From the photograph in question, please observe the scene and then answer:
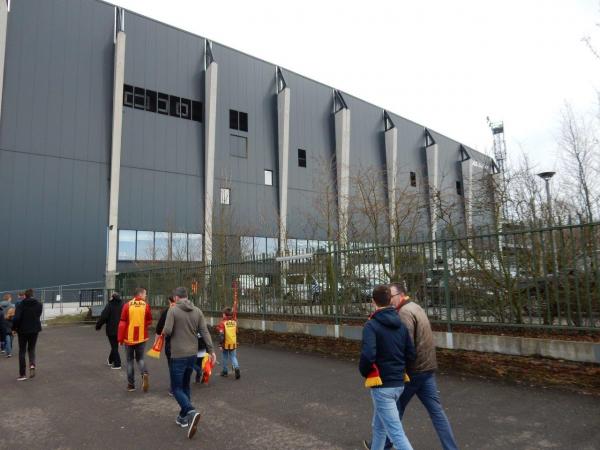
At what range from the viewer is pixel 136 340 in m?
7.60

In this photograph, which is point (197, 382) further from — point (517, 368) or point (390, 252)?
point (517, 368)

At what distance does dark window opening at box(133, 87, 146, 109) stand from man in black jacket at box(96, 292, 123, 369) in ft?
61.2

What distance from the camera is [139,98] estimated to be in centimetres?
2570

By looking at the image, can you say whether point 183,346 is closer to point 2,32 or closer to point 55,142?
point 55,142

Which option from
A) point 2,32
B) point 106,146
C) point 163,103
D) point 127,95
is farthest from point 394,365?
point 163,103

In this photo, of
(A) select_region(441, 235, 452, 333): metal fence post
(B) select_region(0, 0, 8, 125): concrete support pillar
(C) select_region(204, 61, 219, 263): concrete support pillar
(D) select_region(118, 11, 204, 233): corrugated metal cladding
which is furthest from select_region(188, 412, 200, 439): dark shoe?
(C) select_region(204, 61, 219, 263): concrete support pillar

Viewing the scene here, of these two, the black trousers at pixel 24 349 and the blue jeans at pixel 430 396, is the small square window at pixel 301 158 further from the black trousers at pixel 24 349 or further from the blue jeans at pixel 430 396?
the blue jeans at pixel 430 396

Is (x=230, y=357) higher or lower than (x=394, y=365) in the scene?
lower

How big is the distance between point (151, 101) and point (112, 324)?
19768mm

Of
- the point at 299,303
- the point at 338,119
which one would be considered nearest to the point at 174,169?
the point at 338,119

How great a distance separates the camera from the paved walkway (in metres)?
4.77

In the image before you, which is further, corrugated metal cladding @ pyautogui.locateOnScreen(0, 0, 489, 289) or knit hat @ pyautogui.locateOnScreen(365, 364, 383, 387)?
corrugated metal cladding @ pyautogui.locateOnScreen(0, 0, 489, 289)

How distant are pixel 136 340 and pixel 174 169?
20258mm

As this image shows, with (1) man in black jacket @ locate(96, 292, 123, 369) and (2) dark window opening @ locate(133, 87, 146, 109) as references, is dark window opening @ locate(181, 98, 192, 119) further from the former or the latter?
(1) man in black jacket @ locate(96, 292, 123, 369)
